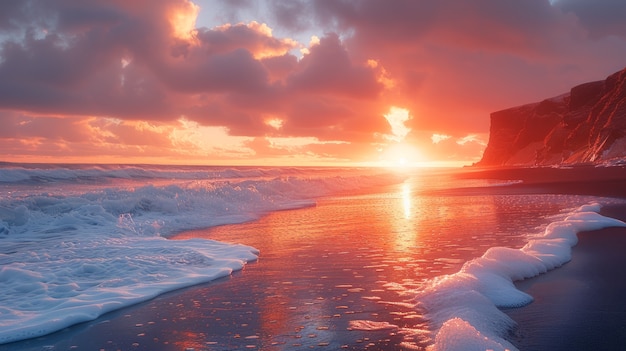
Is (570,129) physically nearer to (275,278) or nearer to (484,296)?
(275,278)

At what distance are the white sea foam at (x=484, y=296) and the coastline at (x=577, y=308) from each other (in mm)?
210

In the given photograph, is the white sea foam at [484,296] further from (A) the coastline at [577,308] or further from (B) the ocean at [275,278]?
(A) the coastline at [577,308]

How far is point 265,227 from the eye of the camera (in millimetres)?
17703

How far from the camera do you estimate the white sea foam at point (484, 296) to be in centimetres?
552

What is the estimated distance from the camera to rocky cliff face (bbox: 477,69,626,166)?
71.5 m

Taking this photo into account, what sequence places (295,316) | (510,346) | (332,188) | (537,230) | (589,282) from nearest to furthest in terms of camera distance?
(510,346) < (295,316) < (589,282) < (537,230) < (332,188)

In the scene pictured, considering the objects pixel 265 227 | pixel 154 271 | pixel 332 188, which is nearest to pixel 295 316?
pixel 154 271

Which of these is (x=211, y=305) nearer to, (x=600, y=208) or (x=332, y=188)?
(x=600, y=208)

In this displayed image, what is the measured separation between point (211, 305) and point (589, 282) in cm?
652

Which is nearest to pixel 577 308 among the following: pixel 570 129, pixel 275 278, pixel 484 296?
pixel 484 296

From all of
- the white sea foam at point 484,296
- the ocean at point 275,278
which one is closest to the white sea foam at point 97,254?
the ocean at point 275,278

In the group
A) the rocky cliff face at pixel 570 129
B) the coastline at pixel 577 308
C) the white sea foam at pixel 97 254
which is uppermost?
the rocky cliff face at pixel 570 129

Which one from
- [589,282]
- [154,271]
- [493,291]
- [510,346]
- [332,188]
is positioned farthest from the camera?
[332,188]

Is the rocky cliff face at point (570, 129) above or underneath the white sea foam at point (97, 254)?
above
